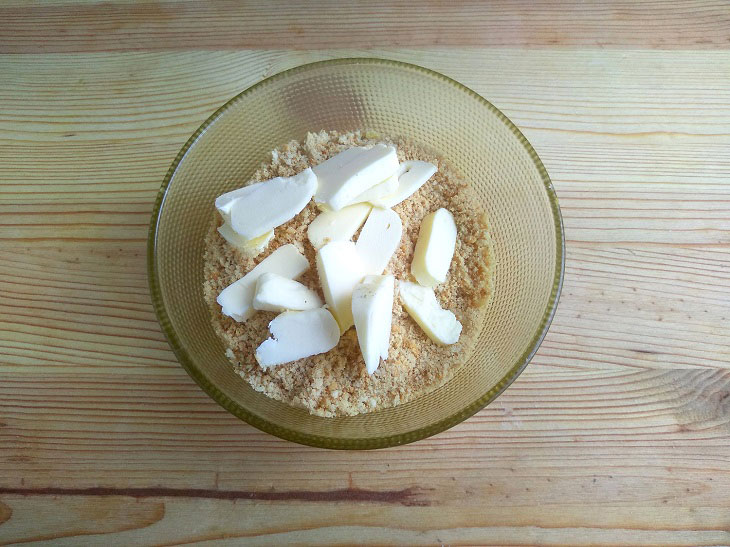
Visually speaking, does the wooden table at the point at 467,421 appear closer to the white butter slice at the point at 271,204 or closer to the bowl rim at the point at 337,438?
the bowl rim at the point at 337,438

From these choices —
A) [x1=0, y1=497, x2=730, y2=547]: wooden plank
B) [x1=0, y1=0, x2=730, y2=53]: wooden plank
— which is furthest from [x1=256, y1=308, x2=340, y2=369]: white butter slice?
[x1=0, y1=0, x2=730, y2=53]: wooden plank

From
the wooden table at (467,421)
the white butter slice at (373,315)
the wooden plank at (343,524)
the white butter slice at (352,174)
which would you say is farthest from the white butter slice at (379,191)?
the wooden plank at (343,524)

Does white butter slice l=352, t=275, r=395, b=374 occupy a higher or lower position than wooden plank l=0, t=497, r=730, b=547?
higher

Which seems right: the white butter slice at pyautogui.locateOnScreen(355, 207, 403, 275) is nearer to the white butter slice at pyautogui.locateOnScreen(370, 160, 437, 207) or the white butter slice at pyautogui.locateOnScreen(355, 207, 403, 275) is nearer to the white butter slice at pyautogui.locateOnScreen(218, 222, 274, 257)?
the white butter slice at pyautogui.locateOnScreen(370, 160, 437, 207)

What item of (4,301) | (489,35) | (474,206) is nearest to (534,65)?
(489,35)

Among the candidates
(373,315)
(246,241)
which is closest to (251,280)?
(246,241)

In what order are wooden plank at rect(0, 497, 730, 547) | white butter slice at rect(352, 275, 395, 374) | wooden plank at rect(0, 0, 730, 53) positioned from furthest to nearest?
wooden plank at rect(0, 0, 730, 53) → wooden plank at rect(0, 497, 730, 547) → white butter slice at rect(352, 275, 395, 374)

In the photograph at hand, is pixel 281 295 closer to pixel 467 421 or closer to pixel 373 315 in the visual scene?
pixel 373 315

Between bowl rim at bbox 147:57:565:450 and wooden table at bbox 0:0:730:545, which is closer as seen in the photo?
bowl rim at bbox 147:57:565:450
